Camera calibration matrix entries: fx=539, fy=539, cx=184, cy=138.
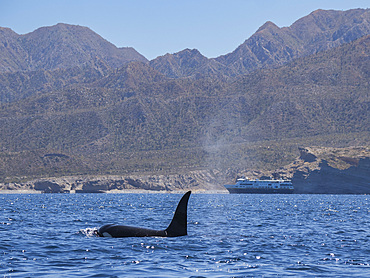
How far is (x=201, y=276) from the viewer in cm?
2608

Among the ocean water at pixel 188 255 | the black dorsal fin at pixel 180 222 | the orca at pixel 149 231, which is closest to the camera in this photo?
the ocean water at pixel 188 255

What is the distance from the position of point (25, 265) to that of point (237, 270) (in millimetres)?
11281

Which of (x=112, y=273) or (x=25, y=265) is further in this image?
(x=25, y=265)

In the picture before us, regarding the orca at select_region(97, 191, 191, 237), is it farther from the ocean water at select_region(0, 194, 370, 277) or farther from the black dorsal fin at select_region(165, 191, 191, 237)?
the ocean water at select_region(0, 194, 370, 277)

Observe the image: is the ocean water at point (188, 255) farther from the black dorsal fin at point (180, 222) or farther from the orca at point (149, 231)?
the black dorsal fin at point (180, 222)

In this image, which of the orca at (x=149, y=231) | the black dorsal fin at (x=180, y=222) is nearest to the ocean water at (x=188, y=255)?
the orca at (x=149, y=231)

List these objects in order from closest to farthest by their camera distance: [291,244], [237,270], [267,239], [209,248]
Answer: [237,270]
[209,248]
[291,244]
[267,239]

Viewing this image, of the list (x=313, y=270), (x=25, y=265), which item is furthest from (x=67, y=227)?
(x=313, y=270)

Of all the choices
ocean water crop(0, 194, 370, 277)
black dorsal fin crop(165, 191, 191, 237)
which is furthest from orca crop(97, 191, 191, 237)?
ocean water crop(0, 194, 370, 277)

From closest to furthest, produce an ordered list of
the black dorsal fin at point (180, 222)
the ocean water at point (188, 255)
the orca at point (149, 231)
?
1. the ocean water at point (188, 255)
2. the black dorsal fin at point (180, 222)
3. the orca at point (149, 231)

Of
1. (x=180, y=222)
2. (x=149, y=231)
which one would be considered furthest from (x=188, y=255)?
(x=149, y=231)

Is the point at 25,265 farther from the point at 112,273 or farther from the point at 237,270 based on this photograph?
the point at 237,270

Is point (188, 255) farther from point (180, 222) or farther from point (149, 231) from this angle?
point (149, 231)

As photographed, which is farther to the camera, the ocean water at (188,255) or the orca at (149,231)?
the orca at (149,231)
